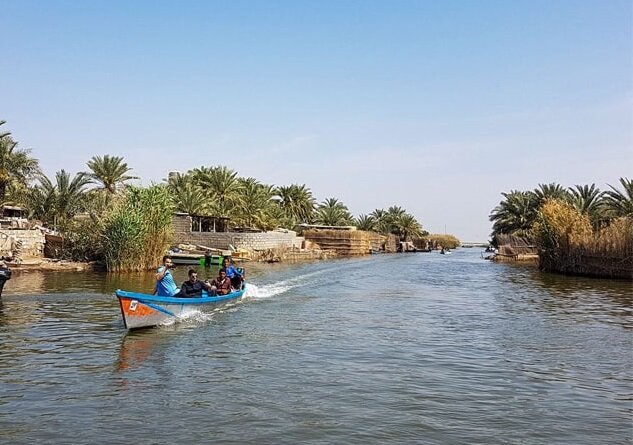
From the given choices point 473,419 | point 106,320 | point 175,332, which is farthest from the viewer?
point 106,320

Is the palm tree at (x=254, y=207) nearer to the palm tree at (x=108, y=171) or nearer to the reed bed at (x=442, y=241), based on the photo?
the palm tree at (x=108, y=171)

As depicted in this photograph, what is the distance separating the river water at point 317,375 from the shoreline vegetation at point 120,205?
12.0m

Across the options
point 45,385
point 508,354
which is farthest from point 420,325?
point 45,385

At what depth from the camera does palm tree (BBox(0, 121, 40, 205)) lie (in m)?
40.1

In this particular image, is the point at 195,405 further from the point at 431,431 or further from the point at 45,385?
the point at 431,431

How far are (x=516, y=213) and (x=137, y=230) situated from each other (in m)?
50.5

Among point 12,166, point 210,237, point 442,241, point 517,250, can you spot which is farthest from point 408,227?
point 12,166

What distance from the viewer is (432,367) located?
12430 mm

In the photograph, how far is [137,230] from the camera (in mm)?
34156

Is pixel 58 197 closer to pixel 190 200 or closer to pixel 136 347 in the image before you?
pixel 190 200

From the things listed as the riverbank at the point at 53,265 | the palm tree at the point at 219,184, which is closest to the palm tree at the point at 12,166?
the riverbank at the point at 53,265

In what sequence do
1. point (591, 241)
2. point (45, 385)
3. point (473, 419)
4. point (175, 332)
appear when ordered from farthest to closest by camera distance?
point (591, 241) → point (175, 332) → point (45, 385) → point (473, 419)

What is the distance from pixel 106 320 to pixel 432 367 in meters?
10.5

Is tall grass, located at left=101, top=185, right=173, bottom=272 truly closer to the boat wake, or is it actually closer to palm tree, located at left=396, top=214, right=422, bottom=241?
the boat wake
